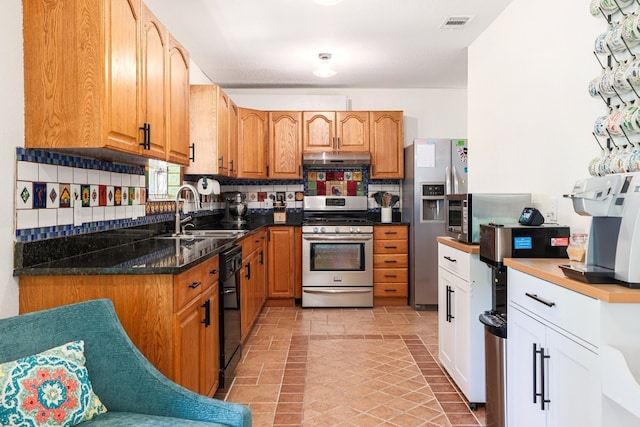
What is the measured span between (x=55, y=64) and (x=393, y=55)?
3186 millimetres

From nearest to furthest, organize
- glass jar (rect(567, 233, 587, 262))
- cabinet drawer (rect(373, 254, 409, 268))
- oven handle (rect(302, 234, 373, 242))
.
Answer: glass jar (rect(567, 233, 587, 262))
oven handle (rect(302, 234, 373, 242))
cabinet drawer (rect(373, 254, 409, 268))

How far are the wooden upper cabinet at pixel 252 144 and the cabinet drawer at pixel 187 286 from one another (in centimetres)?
285

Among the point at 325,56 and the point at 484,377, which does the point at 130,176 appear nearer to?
the point at 325,56

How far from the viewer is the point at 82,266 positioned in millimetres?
1954

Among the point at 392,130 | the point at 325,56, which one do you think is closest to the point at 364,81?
the point at 392,130

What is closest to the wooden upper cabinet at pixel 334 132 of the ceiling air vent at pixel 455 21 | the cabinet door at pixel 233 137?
the cabinet door at pixel 233 137

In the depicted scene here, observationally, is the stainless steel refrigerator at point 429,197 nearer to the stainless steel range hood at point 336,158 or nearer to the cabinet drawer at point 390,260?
the cabinet drawer at point 390,260

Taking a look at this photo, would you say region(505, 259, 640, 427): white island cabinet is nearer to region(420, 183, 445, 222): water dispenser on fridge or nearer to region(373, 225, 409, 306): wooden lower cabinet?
region(420, 183, 445, 222): water dispenser on fridge

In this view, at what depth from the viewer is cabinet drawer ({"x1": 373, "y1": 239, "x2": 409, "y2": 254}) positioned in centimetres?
514

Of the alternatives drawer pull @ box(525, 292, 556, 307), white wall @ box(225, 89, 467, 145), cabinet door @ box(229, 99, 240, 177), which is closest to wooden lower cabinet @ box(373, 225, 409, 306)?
white wall @ box(225, 89, 467, 145)

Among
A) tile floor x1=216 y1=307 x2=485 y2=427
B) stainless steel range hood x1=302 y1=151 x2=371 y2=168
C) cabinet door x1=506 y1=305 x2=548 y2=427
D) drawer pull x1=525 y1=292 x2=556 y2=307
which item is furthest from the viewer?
stainless steel range hood x1=302 y1=151 x2=371 y2=168

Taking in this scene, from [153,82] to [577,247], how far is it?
229 cm

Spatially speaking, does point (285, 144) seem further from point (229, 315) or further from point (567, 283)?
point (567, 283)

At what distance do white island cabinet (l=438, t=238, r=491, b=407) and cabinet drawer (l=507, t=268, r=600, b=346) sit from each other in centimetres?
49
